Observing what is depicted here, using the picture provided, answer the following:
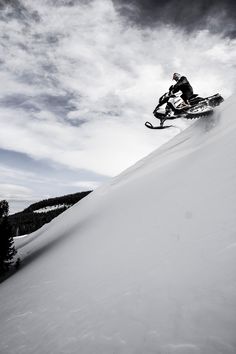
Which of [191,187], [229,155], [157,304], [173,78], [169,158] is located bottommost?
[157,304]

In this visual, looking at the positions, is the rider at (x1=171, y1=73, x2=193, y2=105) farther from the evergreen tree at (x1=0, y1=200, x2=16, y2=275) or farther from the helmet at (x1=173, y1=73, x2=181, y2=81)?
the evergreen tree at (x1=0, y1=200, x2=16, y2=275)

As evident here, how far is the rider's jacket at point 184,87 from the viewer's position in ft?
34.7

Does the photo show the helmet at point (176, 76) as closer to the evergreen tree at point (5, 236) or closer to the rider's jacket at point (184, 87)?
the rider's jacket at point (184, 87)

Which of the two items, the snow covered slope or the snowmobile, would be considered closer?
the snow covered slope

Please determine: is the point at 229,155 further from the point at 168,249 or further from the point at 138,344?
the point at 138,344

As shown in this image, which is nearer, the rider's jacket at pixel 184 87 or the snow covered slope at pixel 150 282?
the snow covered slope at pixel 150 282

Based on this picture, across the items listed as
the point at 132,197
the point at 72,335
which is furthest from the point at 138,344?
the point at 132,197

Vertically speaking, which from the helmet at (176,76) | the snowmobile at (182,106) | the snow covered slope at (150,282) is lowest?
the snow covered slope at (150,282)

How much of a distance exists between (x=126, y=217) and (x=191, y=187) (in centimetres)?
239

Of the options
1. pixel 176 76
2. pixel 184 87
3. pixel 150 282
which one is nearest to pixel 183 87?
pixel 184 87

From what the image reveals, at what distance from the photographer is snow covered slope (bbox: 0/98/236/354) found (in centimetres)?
337

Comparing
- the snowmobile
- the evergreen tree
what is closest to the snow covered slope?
the snowmobile

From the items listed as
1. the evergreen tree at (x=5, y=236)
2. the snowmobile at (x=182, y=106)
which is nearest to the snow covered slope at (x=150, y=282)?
the snowmobile at (x=182, y=106)

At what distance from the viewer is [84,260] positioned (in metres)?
7.39
